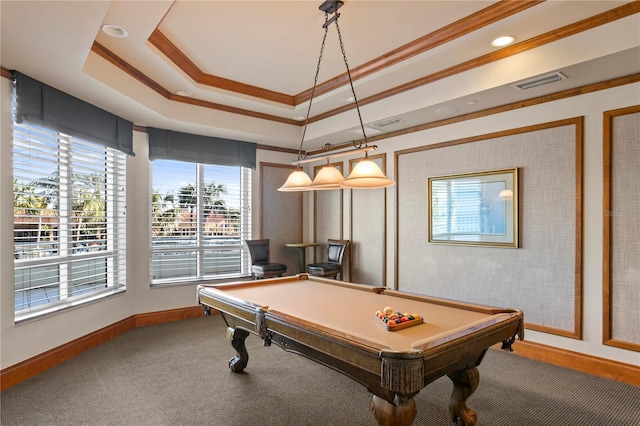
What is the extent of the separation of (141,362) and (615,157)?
4.70m

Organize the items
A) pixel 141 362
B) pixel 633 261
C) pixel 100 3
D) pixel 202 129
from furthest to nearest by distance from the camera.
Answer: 1. pixel 202 129
2. pixel 141 362
3. pixel 633 261
4. pixel 100 3

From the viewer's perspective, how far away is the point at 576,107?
3229mm

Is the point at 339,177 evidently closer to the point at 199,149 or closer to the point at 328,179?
the point at 328,179

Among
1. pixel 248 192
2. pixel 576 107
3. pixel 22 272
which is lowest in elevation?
pixel 22 272

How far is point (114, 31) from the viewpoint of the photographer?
2.75m

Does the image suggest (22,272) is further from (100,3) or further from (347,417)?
(347,417)

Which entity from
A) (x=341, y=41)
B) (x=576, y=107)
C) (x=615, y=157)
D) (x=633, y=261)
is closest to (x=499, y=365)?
(x=633, y=261)

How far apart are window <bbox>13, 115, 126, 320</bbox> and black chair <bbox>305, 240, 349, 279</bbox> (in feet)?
8.15

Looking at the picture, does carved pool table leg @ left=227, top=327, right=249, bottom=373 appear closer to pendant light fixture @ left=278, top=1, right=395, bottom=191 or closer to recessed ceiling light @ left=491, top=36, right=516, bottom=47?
pendant light fixture @ left=278, top=1, right=395, bottom=191

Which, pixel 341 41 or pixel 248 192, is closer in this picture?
pixel 341 41

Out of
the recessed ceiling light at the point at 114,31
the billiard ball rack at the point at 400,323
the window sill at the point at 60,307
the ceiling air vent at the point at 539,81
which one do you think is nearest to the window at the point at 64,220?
the window sill at the point at 60,307

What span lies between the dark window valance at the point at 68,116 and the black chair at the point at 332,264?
2860mm

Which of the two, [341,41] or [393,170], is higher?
[341,41]

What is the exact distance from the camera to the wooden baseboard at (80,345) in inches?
116
